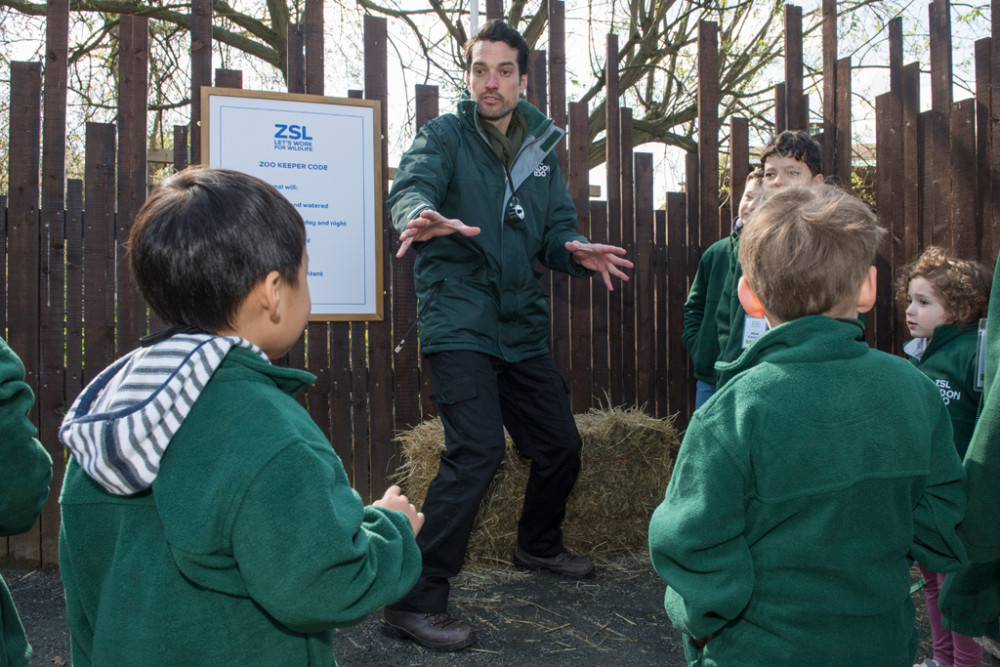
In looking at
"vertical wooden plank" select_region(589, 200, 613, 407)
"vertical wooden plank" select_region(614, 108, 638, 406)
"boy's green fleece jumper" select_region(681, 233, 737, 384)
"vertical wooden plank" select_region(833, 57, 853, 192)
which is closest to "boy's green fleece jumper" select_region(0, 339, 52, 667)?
"boy's green fleece jumper" select_region(681, 233, 737, 384)

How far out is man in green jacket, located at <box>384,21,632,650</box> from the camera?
3318mm

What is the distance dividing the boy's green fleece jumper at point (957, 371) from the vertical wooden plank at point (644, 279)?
2295mm

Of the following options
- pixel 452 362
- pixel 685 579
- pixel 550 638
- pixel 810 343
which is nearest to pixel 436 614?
pixel 550 638

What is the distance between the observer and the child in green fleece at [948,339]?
9.92 ft

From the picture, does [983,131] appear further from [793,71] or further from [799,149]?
[799,149]

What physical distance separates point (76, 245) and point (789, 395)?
13.6 ft

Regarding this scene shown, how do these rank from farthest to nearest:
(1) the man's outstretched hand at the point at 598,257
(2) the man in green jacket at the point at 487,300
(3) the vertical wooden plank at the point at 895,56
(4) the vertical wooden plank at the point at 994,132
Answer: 1. (3) the vertical wooden plank at the point at 895,56
2. (4) the vertical wooden plank at the point at 994,132
3. (1) the man's outstretched hand at the point at 598,257
4. (2) the man in green jacket at the point at 487,300

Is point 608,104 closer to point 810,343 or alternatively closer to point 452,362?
point 452,362

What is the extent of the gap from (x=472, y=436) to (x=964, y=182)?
11.2 feet

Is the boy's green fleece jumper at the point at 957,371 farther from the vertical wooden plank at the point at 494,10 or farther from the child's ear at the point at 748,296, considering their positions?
the vertical wooden plank at the point at 494,10

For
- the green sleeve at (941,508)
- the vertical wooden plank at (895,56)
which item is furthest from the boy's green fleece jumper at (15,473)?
the vertical wooden plank at (895,56)

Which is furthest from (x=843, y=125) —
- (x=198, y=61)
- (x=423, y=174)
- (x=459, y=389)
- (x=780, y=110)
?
(x=198, y=61)

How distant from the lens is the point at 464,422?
11.0 feet

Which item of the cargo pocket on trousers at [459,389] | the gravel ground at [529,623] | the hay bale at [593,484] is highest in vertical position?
the cargo pocket on trousers at [459,389]
